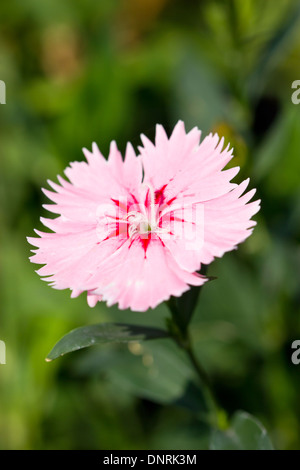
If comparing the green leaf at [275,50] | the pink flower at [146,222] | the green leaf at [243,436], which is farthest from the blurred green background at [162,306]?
the pink flower at [146,222]

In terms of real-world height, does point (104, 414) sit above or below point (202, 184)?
below

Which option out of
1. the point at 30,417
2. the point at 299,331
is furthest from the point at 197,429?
the point at 30,417

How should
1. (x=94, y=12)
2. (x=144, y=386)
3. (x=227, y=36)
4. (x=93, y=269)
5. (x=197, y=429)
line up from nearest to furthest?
(x=93, y=269) < (x=144, y=386) < (x=197, y=429) < (x=227, y=36) < (x=94, y=12)

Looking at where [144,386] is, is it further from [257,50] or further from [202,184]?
[257,50]

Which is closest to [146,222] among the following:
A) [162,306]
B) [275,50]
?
A: [162,306]

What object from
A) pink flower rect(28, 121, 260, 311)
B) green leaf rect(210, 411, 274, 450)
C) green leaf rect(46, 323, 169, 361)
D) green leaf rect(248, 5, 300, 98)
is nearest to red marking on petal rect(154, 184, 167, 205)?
pink flower rect(28, 121, 260, 311)

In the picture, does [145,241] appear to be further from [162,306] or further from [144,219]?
[162,306]
